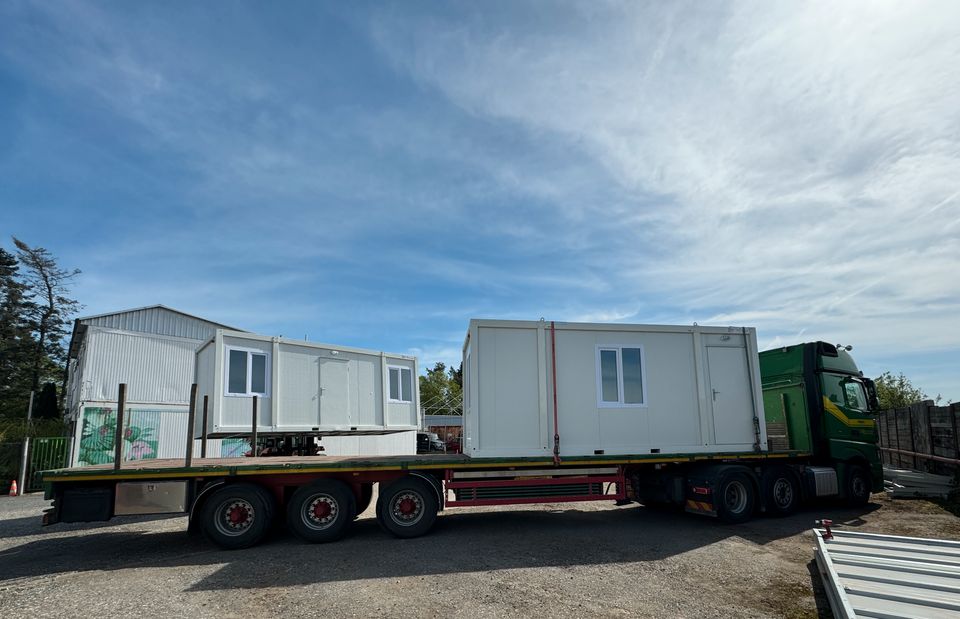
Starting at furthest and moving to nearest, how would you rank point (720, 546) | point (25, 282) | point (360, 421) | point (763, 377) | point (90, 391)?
1. point (25, 282)
2. point (90, 391)
3. point (360, 421)
4. point (763, 377)
5. point (720, 546)

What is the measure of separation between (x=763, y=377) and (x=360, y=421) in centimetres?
972

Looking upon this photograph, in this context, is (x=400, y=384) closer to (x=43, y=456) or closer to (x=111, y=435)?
(x=111, y=435)

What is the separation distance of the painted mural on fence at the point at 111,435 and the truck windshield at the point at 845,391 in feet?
64.9

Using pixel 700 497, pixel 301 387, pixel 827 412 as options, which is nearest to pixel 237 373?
pixel 301 387

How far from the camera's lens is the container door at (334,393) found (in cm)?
1394

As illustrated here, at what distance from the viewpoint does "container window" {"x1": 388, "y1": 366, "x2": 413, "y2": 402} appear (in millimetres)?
15773

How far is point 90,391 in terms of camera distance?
19609mm

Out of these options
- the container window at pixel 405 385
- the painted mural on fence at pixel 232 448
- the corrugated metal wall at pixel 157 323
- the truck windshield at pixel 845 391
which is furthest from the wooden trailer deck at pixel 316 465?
the corrugated metal wall at pixel 157 323

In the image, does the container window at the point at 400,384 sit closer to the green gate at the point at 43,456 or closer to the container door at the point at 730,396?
the container door at the point at 730,396

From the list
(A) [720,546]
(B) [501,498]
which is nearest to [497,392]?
(B) [501,498]

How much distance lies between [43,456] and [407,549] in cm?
1650

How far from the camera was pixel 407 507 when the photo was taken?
9.09 meters

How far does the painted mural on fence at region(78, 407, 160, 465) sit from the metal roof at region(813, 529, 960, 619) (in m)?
19.8

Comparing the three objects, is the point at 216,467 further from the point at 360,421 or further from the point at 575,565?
the point at 360,421
